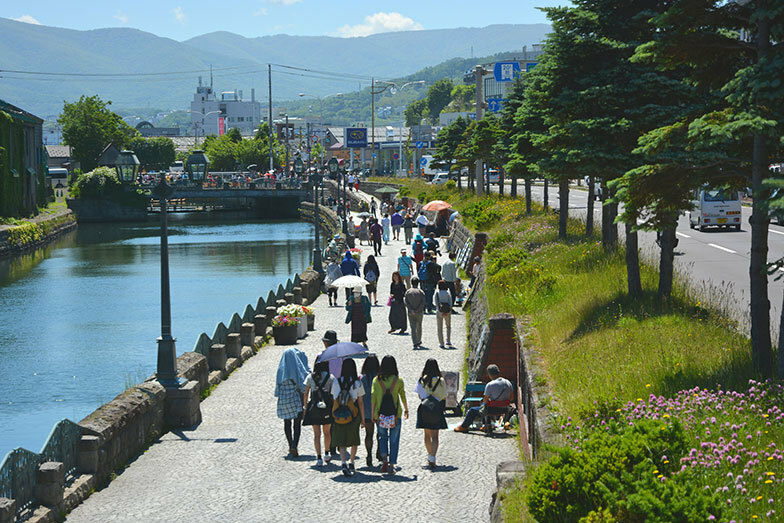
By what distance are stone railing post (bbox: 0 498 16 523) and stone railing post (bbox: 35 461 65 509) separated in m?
0.87

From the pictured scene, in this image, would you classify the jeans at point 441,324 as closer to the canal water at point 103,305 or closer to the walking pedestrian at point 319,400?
the canal water at point 103,305

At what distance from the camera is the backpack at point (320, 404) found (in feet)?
41.1

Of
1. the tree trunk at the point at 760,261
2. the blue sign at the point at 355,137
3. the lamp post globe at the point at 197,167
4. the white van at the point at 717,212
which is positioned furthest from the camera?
the blue sign at the point at 355,137

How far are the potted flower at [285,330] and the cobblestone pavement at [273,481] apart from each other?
7083 mm

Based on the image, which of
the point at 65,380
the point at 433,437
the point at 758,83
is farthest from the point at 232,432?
the point at 65,380

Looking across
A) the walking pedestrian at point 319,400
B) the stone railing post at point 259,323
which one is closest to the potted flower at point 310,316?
the stone railing post at point 259,323

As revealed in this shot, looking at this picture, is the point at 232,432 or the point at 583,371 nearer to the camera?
the point at 583,371

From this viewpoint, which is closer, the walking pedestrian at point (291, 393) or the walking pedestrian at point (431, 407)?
the walking pedestrian at point (431, 407)

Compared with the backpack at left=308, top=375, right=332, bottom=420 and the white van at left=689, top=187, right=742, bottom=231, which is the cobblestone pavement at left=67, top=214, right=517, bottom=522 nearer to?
the backpack at left=308, top=375, right=332, bottom=420

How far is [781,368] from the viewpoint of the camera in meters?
10.6

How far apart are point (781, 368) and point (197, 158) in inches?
502

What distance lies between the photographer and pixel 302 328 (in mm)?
24578

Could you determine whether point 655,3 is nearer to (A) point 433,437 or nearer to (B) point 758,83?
(B) point 758,83

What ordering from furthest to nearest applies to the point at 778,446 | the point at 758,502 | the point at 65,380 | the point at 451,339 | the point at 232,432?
the point at 65,380 < the point at 451,339 < the point at 232,432 < the point at 778,446 < the point at 758,502
